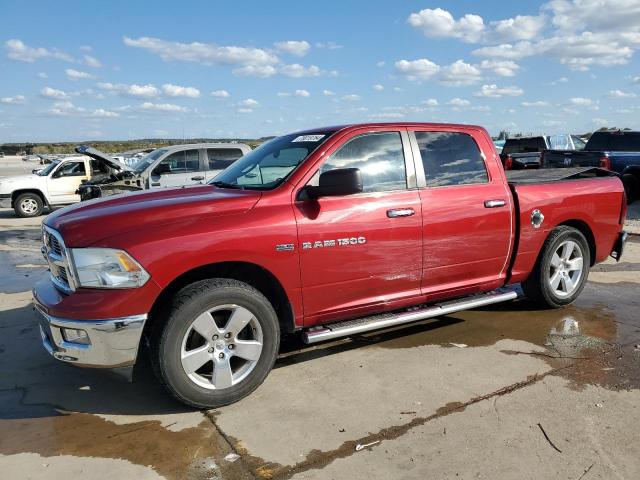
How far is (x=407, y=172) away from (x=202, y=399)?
231 cm

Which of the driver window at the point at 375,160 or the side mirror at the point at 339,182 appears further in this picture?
the driver window at the point at 375,160

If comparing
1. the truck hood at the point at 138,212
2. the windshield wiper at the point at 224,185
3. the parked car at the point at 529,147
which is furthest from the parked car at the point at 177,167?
the truck hood at the point at 138,212

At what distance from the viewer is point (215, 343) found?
346cm

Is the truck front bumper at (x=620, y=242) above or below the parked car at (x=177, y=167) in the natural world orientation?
below

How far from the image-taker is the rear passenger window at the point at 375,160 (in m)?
4.04

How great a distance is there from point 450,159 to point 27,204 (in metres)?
13.7

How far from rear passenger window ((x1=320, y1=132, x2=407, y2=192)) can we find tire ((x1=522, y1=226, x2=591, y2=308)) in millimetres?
1881

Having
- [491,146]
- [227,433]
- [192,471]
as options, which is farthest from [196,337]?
[491,146]

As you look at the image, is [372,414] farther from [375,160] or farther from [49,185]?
[49,185]

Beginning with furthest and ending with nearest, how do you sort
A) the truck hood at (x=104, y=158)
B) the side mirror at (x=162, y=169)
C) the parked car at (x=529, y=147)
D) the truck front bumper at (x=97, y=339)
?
the parked car at (x=529, y=147)
the truck hood at (x=104, y=158)
the side mirror at (x=162, y=169)
the truck front bumper at (x=97, y=339)

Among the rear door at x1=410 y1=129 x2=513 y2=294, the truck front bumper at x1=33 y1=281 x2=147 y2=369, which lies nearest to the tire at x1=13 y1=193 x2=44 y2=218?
the truck front bumper at x1=33 y1=281 x2=147 y2=369

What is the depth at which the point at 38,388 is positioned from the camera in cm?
388

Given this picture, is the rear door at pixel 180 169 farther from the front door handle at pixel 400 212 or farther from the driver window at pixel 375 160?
the front door handle at pixel 400 212

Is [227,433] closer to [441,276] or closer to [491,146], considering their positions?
[441,276]
